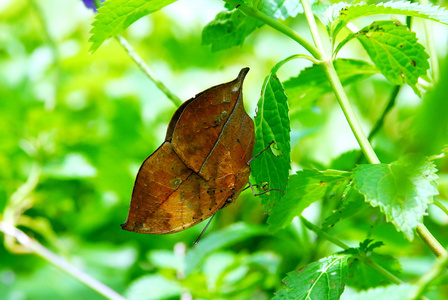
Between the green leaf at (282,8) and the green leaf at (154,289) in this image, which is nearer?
the green leaf at (282,8)

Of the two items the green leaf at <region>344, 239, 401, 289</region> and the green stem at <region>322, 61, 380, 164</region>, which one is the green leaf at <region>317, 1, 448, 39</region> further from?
the green leaf at <region>344, 239, 401, 289</region>

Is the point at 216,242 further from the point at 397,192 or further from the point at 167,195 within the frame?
the point at 397,192

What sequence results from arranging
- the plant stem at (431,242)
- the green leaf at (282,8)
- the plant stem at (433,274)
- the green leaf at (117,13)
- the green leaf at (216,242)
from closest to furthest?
the plant stem at (433,274) → the plant stem at (431,242) → the green leaf at (117,13) → the green leaf at (282,8) → the green leaf at (216,242)

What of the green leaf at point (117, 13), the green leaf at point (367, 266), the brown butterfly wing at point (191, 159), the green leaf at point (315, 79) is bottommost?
the green leaf at point (367, 266)

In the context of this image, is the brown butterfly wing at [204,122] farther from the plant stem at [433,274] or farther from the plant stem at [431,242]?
the plant stem at [433,274]

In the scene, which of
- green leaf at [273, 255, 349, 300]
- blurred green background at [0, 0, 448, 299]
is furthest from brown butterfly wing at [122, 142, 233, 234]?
blurred green background at [0, 0, 448, 299]

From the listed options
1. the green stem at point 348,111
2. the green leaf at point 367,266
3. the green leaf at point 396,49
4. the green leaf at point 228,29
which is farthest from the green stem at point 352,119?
the green leaf at point 228,29
